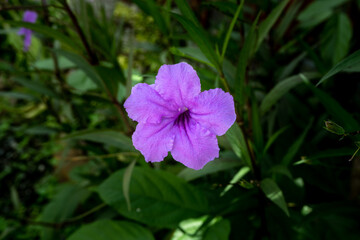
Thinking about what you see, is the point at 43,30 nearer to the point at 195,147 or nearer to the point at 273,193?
the point at 195,147

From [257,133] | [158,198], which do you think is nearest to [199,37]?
[257,133]

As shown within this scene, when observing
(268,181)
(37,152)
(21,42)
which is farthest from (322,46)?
(37,152)

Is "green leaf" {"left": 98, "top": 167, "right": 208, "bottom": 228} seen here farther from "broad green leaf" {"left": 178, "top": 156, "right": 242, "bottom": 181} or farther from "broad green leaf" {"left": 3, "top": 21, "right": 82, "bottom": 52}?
"broad green leaf" {"left": 3, "top": 21, "right": 82, "bottom": 52}

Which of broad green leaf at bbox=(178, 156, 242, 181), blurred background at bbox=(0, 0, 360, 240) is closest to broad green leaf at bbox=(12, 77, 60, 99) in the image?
blurred background at bbox=(0, 0, 360, 240)

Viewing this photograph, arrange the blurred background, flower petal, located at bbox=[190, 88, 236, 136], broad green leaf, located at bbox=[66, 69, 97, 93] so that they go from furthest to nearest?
broad green leaf, located at bbox=[66, 69, 97, 93] → the blurred background → flower petal, located at bbox=[190, 88, 236, 136]

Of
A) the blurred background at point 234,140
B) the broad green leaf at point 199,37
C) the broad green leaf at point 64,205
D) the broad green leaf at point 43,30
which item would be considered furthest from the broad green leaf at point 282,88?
the broad green leaf at point 64,205

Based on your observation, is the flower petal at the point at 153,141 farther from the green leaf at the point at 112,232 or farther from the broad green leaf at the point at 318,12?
the broad green leaf at the point at 318,12

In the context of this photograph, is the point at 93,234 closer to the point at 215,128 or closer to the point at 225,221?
the point at 225,221
